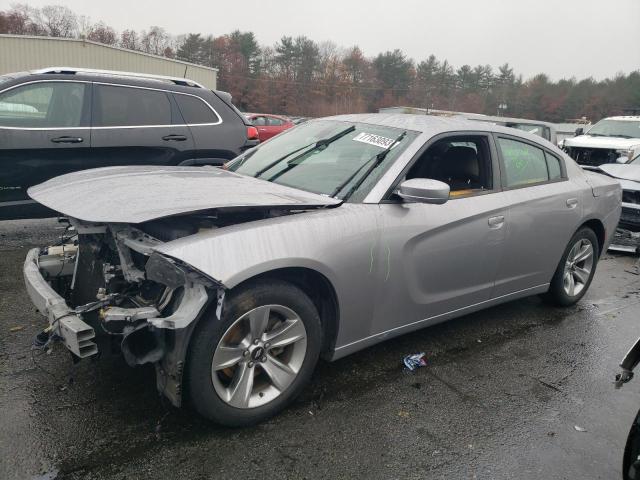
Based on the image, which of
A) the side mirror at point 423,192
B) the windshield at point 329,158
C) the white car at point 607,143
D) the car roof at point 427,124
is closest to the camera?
the side mirror at point 423,192

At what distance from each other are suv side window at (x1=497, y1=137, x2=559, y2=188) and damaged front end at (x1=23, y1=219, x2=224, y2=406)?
2498 mm

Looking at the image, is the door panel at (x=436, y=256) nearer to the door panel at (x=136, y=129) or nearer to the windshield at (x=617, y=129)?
the door panel at (x=136, y=129)

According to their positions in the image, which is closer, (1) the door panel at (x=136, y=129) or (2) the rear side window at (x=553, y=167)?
(2) the rear side window at (x=553, y=167)

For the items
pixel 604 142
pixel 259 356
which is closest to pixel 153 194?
pixel 259 356

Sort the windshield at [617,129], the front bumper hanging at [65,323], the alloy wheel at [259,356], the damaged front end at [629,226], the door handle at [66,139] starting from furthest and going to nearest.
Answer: the windshield at [617,129] < the damaged front end at [629,226] < the door handle at [66,139] < the alloy wheel at [259,356] < the front bumper hanging at [65,323]

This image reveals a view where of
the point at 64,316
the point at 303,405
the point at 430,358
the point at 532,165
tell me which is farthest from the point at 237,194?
the point at 532,165

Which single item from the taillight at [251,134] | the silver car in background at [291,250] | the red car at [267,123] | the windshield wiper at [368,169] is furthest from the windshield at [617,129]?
the windshield wiper at [368,169]

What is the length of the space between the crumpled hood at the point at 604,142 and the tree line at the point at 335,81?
45.8 metres

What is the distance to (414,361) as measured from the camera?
11.1 ft

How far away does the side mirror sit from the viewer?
2889 mm

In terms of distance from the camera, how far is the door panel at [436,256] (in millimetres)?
2971

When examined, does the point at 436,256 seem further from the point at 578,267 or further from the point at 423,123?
the point at 578,267

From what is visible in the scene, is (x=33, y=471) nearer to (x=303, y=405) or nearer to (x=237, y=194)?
(x=303, y=405)

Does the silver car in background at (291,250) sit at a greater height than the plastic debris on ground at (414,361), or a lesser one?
greater
